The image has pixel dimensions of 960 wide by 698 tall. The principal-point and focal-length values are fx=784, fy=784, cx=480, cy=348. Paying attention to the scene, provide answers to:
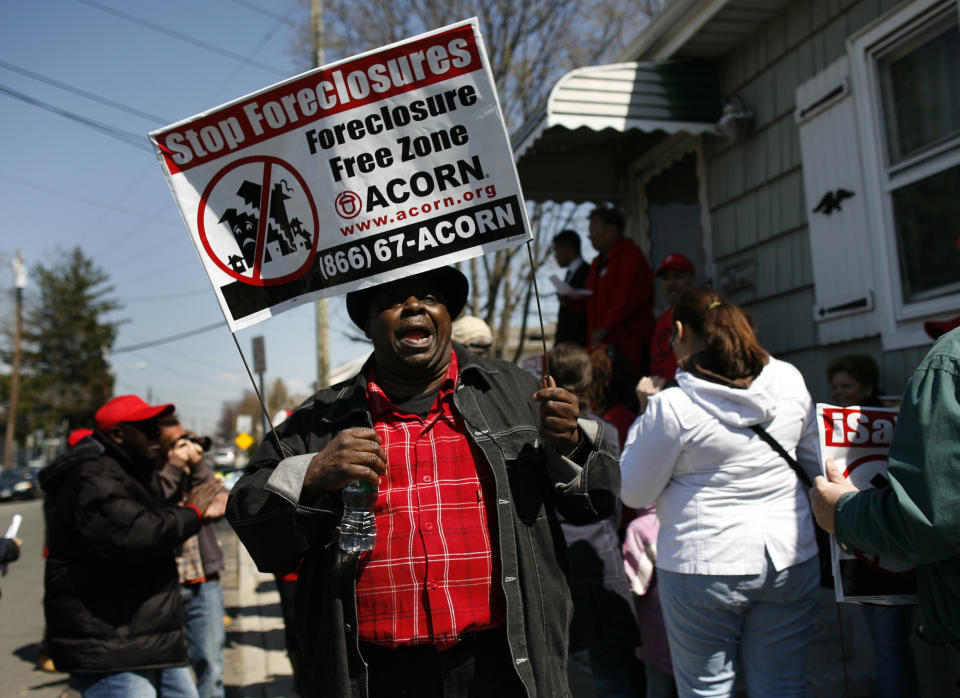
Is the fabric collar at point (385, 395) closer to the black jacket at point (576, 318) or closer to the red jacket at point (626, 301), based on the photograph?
the red jacket at point (626, 301)

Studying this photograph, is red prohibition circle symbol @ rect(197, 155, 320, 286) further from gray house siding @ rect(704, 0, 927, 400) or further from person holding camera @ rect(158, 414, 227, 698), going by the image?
gray house siding @ rect(704, 0, 927, 400)

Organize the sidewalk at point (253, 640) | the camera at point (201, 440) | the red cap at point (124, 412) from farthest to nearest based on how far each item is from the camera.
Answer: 1. the sidewalk at point (253, 640)
2. the camera at point (201, 440)
3. the red cap at point (124, 412)

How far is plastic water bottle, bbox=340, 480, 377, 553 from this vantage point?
200 cm

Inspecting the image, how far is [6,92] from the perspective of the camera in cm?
1187

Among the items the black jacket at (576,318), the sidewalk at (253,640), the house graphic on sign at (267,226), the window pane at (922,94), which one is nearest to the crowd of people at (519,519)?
the house graphic on sign at (267,226)

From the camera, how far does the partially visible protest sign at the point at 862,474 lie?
7.84 feet

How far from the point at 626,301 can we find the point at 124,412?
331 centimetres

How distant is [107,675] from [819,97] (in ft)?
16.0

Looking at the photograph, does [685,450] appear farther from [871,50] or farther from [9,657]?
[9,657]

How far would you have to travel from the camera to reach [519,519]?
210cm

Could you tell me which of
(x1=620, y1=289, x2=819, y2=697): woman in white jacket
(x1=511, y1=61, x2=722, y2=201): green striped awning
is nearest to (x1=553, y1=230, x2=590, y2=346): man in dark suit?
(x1=511, y1=61, x2=722, y2=201): green striped awning

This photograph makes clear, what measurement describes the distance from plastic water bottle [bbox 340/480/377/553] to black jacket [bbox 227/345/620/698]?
0.04m

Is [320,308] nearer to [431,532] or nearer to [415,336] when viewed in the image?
[415,336]

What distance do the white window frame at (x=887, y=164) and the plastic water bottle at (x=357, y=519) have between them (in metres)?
3.32
